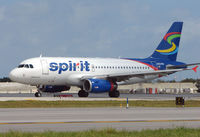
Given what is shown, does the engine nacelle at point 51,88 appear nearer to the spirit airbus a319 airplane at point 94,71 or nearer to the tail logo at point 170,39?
the spirit airbus a319 airplane at point 94,71

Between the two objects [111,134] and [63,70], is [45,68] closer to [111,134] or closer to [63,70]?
[63,70]

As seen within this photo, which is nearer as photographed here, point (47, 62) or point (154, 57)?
point (47, 62)

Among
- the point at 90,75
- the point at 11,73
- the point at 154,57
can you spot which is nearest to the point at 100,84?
the point at 90,75

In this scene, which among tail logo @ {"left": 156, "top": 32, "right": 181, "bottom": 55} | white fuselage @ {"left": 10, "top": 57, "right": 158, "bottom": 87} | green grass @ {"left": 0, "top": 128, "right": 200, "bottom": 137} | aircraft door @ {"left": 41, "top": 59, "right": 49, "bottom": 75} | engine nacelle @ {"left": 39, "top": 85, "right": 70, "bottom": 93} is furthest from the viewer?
tail logo @ {"left": 156, "top": 32, "right": 181, "bottom": 55}

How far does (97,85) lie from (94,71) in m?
4.73

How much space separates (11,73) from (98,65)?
12.1m

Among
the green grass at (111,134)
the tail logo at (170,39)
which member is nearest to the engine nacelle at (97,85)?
the tail logo at (170,39)

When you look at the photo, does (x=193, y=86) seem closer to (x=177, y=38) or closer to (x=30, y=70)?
(x=177, y=38)

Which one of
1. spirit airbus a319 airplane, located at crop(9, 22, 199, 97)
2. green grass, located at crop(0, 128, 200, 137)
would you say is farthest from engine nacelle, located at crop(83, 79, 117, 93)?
green grass, located at crop(0, 128, 200, 137)

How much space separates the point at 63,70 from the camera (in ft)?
185

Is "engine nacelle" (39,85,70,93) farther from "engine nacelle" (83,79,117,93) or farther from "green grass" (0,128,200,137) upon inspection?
"green grass" (0,128,200,137)

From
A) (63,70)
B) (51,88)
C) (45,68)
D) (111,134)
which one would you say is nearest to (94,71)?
(63,70)

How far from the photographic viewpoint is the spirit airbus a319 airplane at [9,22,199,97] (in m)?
54.9

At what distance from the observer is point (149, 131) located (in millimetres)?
18172
